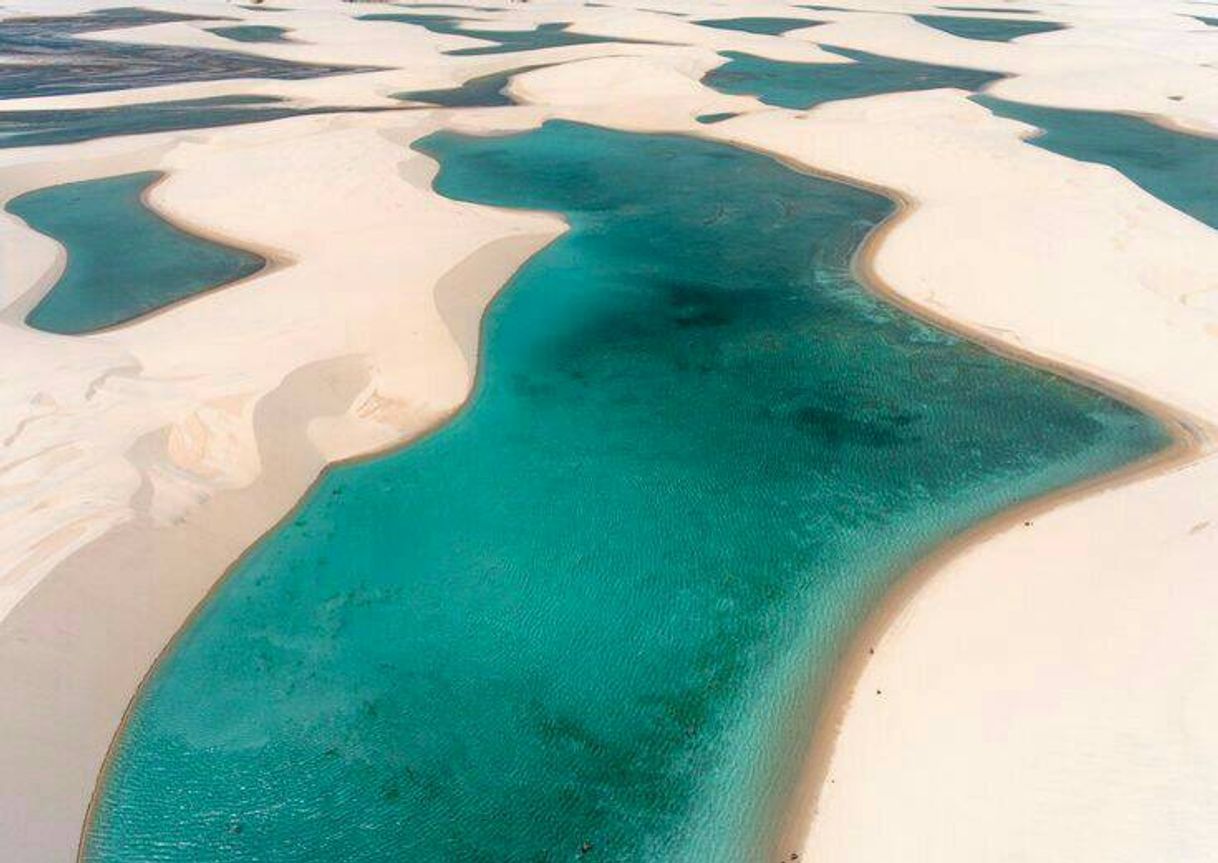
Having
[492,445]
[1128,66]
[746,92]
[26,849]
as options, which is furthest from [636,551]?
[1128,66]

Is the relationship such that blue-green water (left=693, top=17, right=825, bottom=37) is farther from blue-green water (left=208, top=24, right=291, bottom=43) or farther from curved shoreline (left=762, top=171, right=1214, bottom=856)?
curved shoreline (left=762, top=171, right=1214, bottom=856)

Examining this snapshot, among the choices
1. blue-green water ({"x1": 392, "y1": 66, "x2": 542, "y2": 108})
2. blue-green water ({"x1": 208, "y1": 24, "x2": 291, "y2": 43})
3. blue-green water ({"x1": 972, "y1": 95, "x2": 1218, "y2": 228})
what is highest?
blue-green water ({"x1": 208, "y1": 24, "x2": 291, "y2": 43})

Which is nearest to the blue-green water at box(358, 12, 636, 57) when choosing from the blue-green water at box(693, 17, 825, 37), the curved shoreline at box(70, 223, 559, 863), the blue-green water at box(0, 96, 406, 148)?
the blue-green water at box(693, 17, 825, 37)

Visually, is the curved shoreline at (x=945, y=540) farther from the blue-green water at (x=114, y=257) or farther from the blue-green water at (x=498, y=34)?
the blue-green water at (x=498, y=34)

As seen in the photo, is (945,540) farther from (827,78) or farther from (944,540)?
(827,78)

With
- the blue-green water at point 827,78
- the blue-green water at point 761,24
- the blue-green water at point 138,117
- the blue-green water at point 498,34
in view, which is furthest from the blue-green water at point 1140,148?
the blue-green water at point 138,117

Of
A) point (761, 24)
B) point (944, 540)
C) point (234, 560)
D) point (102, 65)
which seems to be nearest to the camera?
point (234, 560)

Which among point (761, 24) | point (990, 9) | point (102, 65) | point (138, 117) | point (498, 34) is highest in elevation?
point (990, 9)

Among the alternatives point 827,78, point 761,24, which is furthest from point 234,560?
point 761,24
